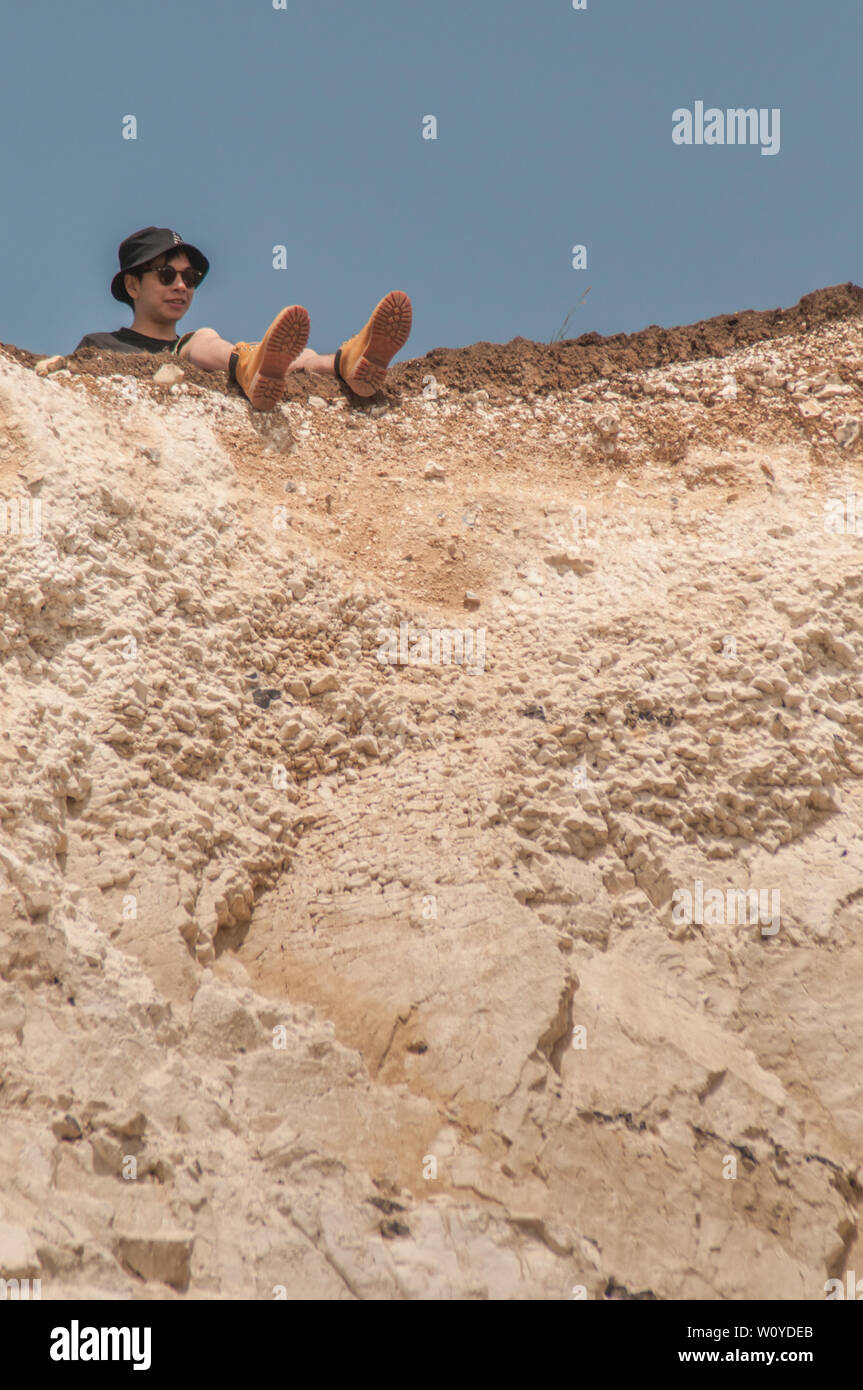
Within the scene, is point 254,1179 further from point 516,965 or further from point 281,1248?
point 516,965

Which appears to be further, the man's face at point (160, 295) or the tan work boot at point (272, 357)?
the man's face at point (160, 295)

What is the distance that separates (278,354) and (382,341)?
66cm

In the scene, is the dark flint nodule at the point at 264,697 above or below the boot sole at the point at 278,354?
below

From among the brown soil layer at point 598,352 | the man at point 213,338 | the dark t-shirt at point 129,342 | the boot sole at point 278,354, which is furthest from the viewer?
the brown soil layer at point 598,352

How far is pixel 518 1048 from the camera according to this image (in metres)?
3.35

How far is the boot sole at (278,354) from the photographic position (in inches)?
205

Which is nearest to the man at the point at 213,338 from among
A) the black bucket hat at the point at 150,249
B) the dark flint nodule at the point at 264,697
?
the black bucket hat at the point at 150,249

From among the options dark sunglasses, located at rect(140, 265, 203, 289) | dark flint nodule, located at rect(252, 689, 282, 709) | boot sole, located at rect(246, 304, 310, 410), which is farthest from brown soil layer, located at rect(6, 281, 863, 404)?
dark flint nodule, located at rect(252, 689, 282, 709)

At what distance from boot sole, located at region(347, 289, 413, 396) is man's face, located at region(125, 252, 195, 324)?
1.19 m

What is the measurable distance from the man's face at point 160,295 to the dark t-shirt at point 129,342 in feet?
0.50

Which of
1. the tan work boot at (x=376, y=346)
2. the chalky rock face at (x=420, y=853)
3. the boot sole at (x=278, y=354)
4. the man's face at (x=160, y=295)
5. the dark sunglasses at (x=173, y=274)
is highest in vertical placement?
the dark sunglasses at (x=173, y=274)

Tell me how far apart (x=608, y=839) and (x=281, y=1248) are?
1.99 m

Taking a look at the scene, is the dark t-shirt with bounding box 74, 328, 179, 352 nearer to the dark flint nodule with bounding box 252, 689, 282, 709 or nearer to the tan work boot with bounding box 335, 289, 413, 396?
the tan work boot with bounding box 335, 289, 413, 396

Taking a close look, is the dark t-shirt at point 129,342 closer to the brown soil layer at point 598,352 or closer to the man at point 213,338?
the man at point 213,338
